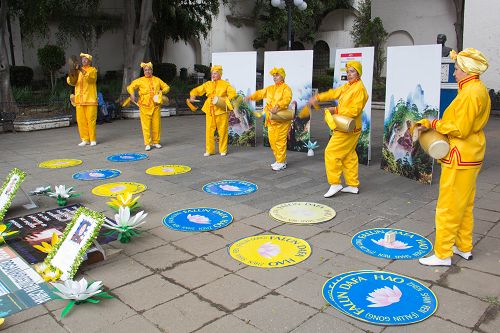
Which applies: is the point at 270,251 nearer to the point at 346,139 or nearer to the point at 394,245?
the point at 394,245

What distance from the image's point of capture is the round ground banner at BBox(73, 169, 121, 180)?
6602mm

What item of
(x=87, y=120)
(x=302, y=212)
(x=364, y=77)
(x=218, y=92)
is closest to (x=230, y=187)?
(x=302, y=212)

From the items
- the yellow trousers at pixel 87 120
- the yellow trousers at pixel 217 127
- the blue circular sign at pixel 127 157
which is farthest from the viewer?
the yellow trousers at pixel 87 120

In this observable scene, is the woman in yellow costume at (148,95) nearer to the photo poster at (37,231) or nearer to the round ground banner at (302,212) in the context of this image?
the photo poster at (37,231)

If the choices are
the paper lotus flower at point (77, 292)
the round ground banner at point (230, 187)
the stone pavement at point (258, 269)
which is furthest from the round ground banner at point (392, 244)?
the paper lotus flower at point (77, 292)

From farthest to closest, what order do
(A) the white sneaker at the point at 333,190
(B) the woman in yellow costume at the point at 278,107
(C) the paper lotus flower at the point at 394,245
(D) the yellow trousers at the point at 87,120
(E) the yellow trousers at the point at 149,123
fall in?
(D) the yellow trousers at the point at 87,120 < (E) the yellow trousers at the point at 149,123 < (B) the woman in yellow costume at the point at 278,107 < (A) the white sneaker at the point at 333,190 < (C) the paper lotus flower at the point at 394,245

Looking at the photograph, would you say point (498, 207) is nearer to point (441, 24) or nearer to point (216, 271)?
point (216, 271)

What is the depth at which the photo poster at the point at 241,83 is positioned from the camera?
8891 millimetres

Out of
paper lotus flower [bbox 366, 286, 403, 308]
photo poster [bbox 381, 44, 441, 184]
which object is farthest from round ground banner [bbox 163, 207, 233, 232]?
photo poster [bbox 381, 44, 441, 184]

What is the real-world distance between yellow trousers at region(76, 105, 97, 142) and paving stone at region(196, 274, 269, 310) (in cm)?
681

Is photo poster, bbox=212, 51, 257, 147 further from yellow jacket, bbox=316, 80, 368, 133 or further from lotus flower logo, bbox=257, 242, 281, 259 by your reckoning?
lotus flower logo, bbox=257, 242, 281, 259

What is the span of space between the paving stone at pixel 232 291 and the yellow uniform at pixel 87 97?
22.2 feet

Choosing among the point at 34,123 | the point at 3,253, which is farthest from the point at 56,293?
the point at 34,123

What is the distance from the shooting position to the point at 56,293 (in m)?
3.04
